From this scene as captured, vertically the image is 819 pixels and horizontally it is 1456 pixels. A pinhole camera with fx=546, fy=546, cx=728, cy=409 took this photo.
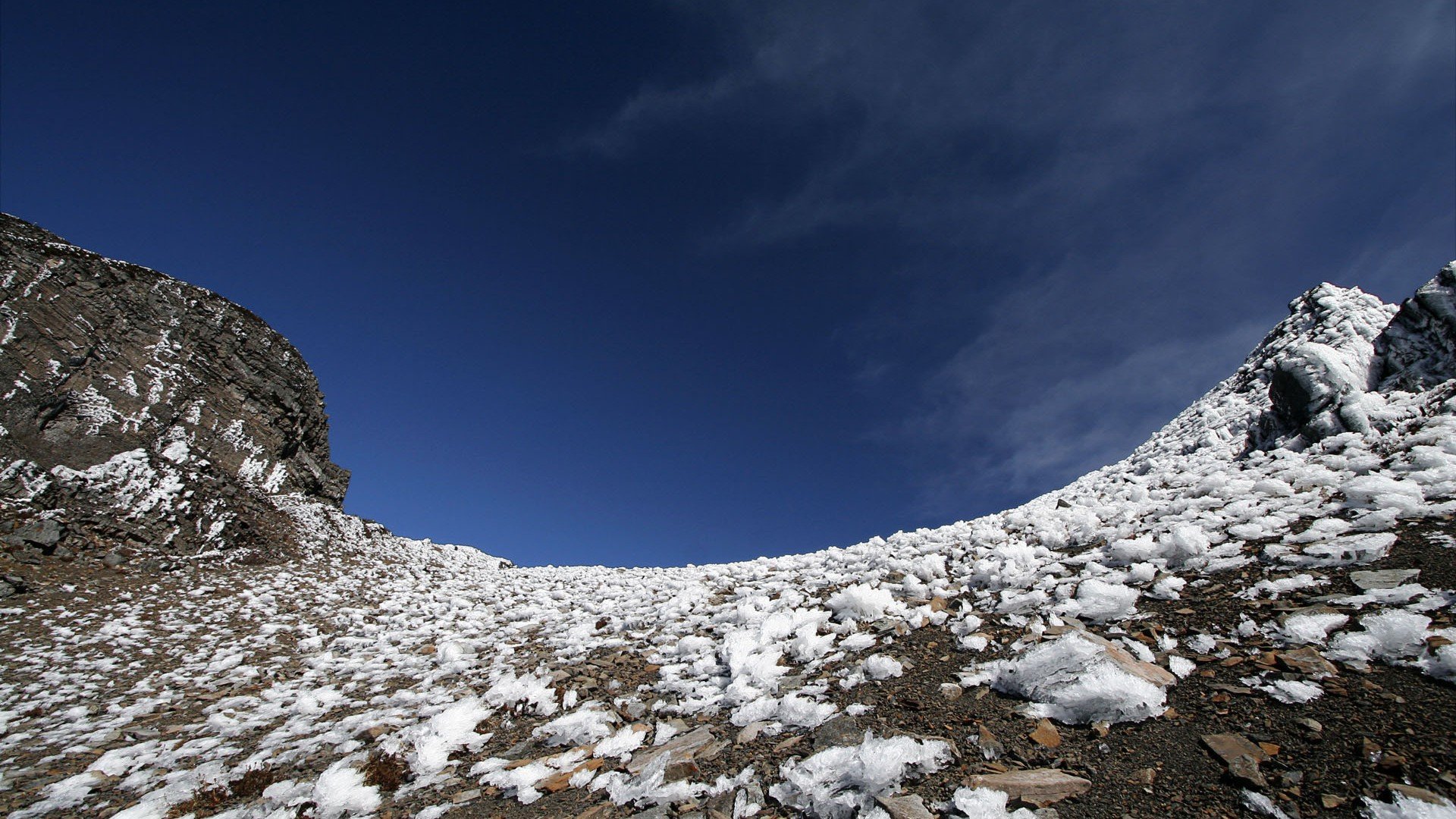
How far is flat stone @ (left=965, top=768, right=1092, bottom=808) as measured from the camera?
3867 mm

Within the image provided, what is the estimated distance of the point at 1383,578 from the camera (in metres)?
5.53

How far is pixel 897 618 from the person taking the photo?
7875mm

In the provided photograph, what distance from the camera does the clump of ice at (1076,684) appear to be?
462cm

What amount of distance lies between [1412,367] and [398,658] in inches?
967

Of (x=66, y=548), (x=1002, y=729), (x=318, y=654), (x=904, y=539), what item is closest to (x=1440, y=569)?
(x=1002, y=729)

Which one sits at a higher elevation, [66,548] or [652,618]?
[66,548]

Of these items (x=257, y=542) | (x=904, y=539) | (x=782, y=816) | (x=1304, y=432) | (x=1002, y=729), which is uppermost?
(x=257, y=542)

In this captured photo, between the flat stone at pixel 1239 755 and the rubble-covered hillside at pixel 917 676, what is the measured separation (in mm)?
18

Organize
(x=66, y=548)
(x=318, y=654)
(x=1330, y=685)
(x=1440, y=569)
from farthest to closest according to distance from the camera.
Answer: (x=66, y=548) → (x=318, y=654) → (x=1440, y=569) → (x=1330, y=685)

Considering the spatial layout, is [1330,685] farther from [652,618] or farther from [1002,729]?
[652,618]

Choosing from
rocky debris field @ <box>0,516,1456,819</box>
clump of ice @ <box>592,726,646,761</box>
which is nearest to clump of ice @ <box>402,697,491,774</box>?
rocky debris field @ <box>0,516,1456,819</box>

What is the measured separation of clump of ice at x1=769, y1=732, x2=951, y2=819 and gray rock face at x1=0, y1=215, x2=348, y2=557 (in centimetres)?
2291

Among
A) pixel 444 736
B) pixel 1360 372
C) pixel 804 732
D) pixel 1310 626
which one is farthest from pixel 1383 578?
pixel 1360 372

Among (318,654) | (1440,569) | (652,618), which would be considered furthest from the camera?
(318,654)
